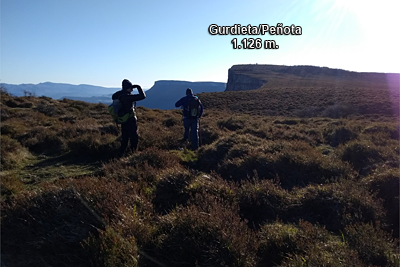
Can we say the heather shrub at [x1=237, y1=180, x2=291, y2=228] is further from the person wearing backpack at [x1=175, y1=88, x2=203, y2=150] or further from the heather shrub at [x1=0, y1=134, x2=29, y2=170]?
the heather shrub at [x1=0, y1=134, x2=29, y2=170]

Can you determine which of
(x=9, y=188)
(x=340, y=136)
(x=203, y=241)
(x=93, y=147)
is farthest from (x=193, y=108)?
(x=340, y=136)

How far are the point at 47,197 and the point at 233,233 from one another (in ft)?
8.18

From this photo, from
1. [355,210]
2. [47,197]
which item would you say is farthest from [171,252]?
[355,210]

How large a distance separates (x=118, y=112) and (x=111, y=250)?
408cm

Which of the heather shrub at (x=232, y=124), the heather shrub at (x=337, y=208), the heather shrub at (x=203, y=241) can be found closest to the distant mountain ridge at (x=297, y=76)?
the heather shrub at (x=232, y=124)

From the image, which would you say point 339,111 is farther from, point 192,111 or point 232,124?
point 192,111

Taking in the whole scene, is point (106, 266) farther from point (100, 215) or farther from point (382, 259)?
point (382, 259)

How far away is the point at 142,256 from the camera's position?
110 inches

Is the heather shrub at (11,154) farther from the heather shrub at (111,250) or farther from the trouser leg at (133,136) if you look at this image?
the heather shrub at (111,250)

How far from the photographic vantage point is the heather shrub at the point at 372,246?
272 cm

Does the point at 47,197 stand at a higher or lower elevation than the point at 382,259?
higher

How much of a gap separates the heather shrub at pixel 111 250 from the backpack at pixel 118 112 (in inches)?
149

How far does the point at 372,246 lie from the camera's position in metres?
2.82

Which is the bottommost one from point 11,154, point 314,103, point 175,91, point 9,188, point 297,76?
point 9,188
